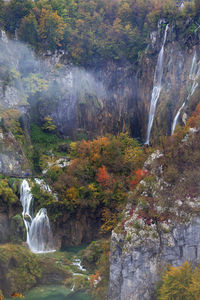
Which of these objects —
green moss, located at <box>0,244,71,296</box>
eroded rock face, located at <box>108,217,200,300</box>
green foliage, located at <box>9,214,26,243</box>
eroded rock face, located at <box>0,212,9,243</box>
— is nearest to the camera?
eroded rock face, located at <box>108,217,200,300</box>

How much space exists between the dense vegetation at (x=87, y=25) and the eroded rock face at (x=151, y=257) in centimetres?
3060

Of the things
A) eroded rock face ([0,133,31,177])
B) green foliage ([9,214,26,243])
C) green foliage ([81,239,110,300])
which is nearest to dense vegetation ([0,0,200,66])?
eroded rock face ([0,133,31,177])

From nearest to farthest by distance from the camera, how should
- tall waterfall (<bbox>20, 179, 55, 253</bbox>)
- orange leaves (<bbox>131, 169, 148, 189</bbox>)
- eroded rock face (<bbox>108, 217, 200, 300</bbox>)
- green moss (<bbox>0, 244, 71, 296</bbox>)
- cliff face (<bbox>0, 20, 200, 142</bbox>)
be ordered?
1. eroded rock face (<bbox>108, 217, 200, 300</bbox>)
2. orange leaves (<bbox>131, 169, 148, 189</bbox>)
3. green moss (<bbox>0, 244, 71, 296</bbox>)
4. tall waterfall (<bbox>20, 179, 55, 253</bbox>)
5. cliff face (<bbox>0, 20, 200, 142</bbox>)

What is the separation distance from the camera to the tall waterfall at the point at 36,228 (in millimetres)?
32531

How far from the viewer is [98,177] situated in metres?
33.9

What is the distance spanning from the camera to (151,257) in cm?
2145

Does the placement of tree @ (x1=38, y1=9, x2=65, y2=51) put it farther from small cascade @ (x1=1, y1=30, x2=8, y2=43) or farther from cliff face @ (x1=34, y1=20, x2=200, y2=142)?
small cascade @ (x1=1, y1=30, x2=8, y2=43)

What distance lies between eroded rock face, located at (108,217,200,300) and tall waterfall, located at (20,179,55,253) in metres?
11.8

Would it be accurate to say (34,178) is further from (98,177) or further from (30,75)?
(30,75)

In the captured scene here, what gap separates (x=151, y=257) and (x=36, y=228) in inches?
553

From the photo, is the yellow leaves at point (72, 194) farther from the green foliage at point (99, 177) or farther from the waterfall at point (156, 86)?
the waterfall at point (156, 86)

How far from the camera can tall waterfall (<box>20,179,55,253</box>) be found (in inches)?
1281

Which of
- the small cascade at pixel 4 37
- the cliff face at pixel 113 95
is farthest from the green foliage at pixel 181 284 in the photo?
the small cascade at pixel 4 37

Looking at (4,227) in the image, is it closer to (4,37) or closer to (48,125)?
(48,125)
